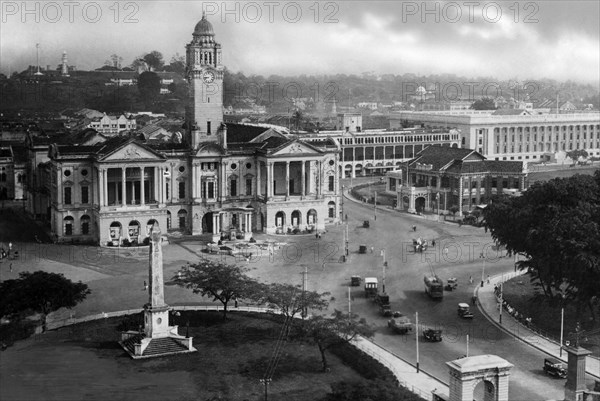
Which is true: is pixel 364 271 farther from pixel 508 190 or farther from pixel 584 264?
pixel 508 190

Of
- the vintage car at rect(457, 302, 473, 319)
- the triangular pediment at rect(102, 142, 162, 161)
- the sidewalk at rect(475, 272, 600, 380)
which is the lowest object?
the sidewalk at rect(475, 272, 600, 380)

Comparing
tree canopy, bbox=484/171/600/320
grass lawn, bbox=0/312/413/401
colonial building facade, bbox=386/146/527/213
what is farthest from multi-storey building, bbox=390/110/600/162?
grass lawn, bbox=0/312/413/401

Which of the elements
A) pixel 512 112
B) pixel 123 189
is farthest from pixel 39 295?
pixel 512 112

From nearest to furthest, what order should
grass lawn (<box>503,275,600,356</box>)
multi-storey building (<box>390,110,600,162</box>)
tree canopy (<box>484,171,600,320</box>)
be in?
grass lawn (<box>503,275,600,356</box>) → tree canopy (<box>484,171,600,320</box>) → multi-storey building (<box>390,110,600,162</box>)

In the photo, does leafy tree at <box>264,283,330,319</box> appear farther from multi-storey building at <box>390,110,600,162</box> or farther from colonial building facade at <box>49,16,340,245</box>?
multi-storey building at <box>390,110,600,162</box>

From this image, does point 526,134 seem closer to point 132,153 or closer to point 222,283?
point 132,153

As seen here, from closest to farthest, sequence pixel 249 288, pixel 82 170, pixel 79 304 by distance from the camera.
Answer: pixel 249 288 < pixel 79 304 < pixel 82 170

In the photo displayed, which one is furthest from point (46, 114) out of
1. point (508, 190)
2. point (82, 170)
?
point (508, 190)
